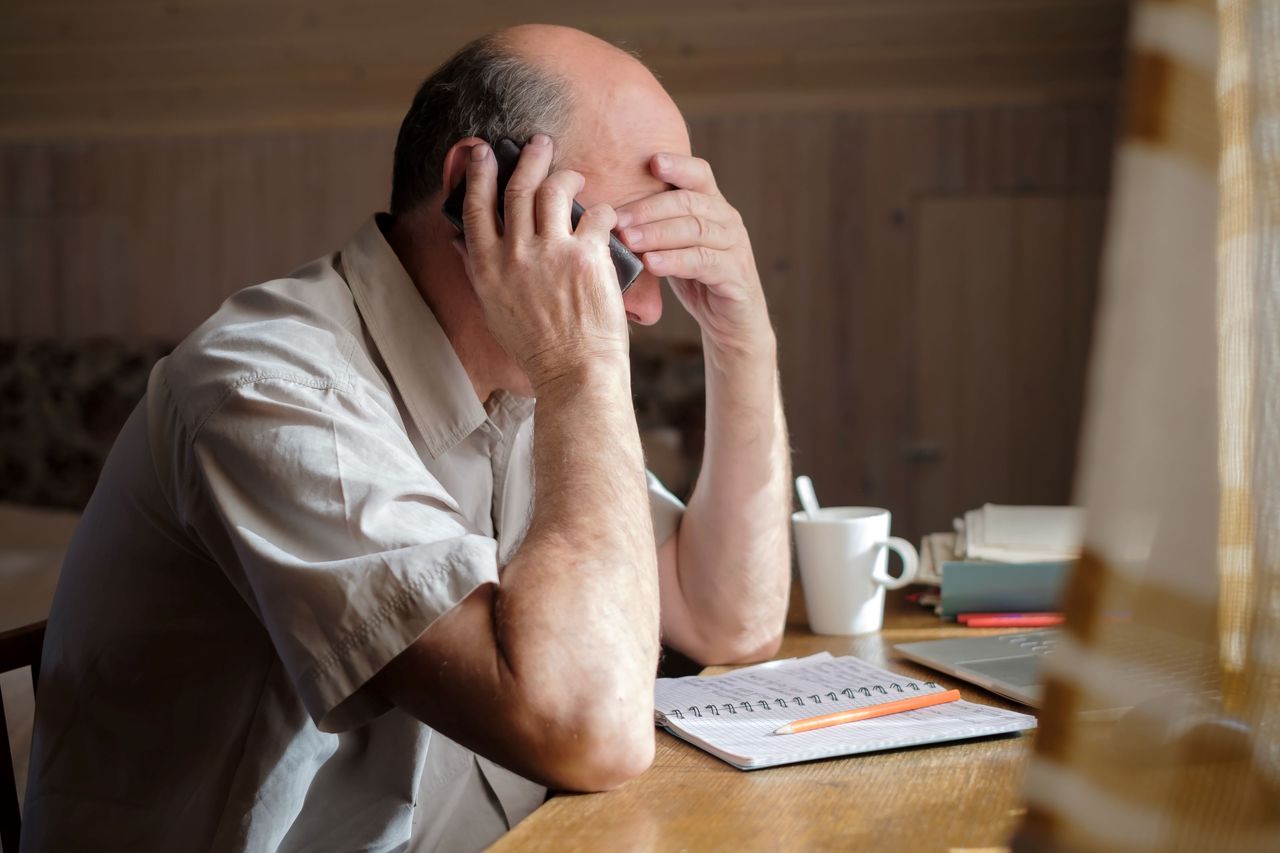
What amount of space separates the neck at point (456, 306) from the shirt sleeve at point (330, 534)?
9.4 inches

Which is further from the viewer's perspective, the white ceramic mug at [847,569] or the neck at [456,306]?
the white ceramic mug at [847,569]

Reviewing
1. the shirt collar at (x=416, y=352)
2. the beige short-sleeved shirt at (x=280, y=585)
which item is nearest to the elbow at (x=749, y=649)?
the beige short-sleeved shirt at (x=280, y=585)

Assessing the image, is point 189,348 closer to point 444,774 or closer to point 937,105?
point 444,774

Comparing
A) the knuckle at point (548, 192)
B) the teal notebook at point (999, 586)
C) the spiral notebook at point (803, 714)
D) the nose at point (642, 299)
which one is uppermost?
the knuckle at point (548, 192)

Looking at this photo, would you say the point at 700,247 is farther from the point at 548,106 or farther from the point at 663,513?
the point at 663,513

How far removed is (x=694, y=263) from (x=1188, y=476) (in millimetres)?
893

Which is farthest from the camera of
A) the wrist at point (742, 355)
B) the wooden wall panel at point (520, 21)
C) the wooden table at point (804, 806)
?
the wooden wall panel at point (520, 21)

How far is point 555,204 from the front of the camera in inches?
40.4

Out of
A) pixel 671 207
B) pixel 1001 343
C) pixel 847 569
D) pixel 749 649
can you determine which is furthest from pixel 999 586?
pixel 1001 343

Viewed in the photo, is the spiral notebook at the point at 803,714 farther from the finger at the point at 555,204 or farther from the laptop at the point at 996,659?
the finger at the point at 555,204

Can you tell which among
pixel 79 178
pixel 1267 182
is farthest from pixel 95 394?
pixel 1267 182

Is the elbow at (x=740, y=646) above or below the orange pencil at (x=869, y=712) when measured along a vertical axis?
below

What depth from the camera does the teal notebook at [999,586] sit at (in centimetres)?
128

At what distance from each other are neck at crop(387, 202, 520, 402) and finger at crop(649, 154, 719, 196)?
0.20 meters
